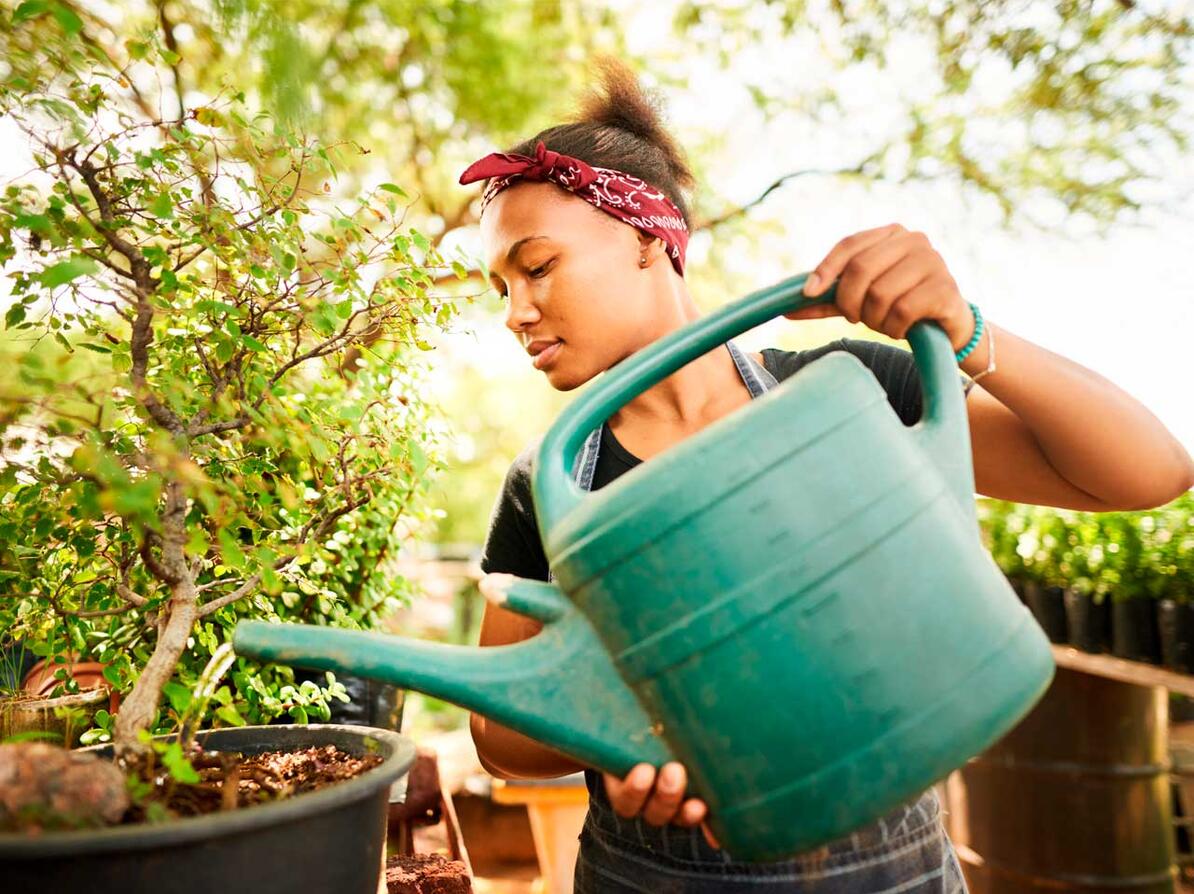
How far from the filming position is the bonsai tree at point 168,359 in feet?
2.42

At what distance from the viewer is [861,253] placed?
0.81 metres

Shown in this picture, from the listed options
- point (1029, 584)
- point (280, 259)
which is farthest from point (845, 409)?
point (1029, 584)

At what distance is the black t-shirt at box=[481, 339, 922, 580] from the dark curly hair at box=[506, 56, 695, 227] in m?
0.38

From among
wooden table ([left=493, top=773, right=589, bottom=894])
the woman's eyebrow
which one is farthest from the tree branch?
the woman's eyebrow

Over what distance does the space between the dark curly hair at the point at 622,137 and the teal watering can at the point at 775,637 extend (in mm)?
831

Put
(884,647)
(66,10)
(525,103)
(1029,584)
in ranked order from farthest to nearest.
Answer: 1. (525,103)
2. (1029,584)
3. (66,10)
4. (884,647)

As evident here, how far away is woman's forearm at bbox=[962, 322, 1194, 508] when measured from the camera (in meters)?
0.94

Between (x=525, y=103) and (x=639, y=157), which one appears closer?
(x=639, y=157)

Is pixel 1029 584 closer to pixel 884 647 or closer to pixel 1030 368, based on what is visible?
pixel 1030 368

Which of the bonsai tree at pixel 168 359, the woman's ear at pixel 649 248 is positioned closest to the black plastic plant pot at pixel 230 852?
the bonsai tree at pixel 168 359

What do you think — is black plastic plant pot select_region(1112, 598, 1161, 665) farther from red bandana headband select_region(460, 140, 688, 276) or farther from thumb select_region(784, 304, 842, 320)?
thumb select_region(784, 304, 842, 320)

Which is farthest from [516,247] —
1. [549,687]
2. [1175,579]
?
[1175,579]

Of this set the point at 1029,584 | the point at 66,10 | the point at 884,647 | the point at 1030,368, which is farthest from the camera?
the point at 1029,584

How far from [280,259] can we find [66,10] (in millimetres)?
256
